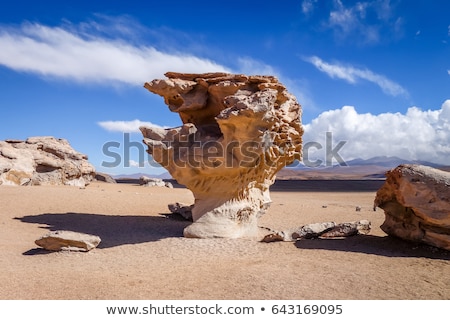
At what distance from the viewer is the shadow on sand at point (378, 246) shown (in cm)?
778

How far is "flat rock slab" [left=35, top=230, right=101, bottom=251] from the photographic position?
7.94 m

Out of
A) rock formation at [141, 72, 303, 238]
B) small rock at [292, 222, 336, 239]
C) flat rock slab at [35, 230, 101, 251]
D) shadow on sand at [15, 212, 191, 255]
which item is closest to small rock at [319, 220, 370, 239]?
small rock at [292, 222, 336, 239]

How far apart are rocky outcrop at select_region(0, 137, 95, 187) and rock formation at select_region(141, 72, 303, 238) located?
10.4m

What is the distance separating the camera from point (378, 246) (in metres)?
8.51

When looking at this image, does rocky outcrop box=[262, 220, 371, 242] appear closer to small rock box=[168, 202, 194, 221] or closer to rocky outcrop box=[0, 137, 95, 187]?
small rock box=[168, 202, 194, 221]

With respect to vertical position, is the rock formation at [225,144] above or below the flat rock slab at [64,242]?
above

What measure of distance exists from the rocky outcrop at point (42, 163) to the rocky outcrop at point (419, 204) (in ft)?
51.4

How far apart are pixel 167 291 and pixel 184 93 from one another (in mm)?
6232

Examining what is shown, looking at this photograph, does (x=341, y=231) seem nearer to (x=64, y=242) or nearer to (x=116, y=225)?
(x=116, y=225)

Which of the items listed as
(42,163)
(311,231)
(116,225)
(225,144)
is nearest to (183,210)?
(116,225)

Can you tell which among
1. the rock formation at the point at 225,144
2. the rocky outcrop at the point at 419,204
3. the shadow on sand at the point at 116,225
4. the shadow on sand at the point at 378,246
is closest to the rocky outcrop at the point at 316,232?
the shadow on sand at the point at 378,246

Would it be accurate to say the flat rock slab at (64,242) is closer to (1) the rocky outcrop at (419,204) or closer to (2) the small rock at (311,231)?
(2) the small rock at (311,231)
